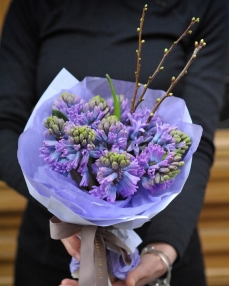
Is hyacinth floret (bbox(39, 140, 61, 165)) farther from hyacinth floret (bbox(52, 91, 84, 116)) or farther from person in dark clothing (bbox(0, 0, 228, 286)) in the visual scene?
person in dark clothing (bbox(0, 0, 228, 286))

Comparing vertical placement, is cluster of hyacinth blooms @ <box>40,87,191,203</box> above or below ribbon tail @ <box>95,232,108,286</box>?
above

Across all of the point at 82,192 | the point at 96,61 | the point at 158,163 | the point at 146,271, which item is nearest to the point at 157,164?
the point at 158,163

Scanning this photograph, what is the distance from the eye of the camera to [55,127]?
0.62 meters

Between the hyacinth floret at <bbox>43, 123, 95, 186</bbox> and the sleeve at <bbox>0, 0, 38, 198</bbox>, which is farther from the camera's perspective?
the sleeve at <bbox>0, 0, 38, 198</bbox>

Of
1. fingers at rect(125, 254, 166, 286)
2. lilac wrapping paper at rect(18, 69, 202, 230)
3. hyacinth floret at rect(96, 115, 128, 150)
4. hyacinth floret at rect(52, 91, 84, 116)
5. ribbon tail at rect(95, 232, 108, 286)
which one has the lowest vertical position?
fingers at rect(125, 254, 166, 286)

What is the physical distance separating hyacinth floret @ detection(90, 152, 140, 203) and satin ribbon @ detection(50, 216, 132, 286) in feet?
0.27

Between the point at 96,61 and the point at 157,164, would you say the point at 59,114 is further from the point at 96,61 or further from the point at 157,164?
the point at 96,61

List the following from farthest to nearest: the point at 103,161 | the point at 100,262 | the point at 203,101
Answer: the point at 203,101 < the point at 100,262 < the point at 103,161

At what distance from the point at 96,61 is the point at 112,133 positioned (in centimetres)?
36

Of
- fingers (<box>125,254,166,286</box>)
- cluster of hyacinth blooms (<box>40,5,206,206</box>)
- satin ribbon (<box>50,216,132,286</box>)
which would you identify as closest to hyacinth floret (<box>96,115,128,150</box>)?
cluster of hyacinth blooms (<box>40,5,206,206</box>)

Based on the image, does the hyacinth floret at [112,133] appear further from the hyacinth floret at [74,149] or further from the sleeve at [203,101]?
the sleeve at [203,101]

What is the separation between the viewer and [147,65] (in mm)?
913

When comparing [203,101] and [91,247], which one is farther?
[203,101]

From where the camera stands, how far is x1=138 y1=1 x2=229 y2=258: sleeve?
33.4 inches
